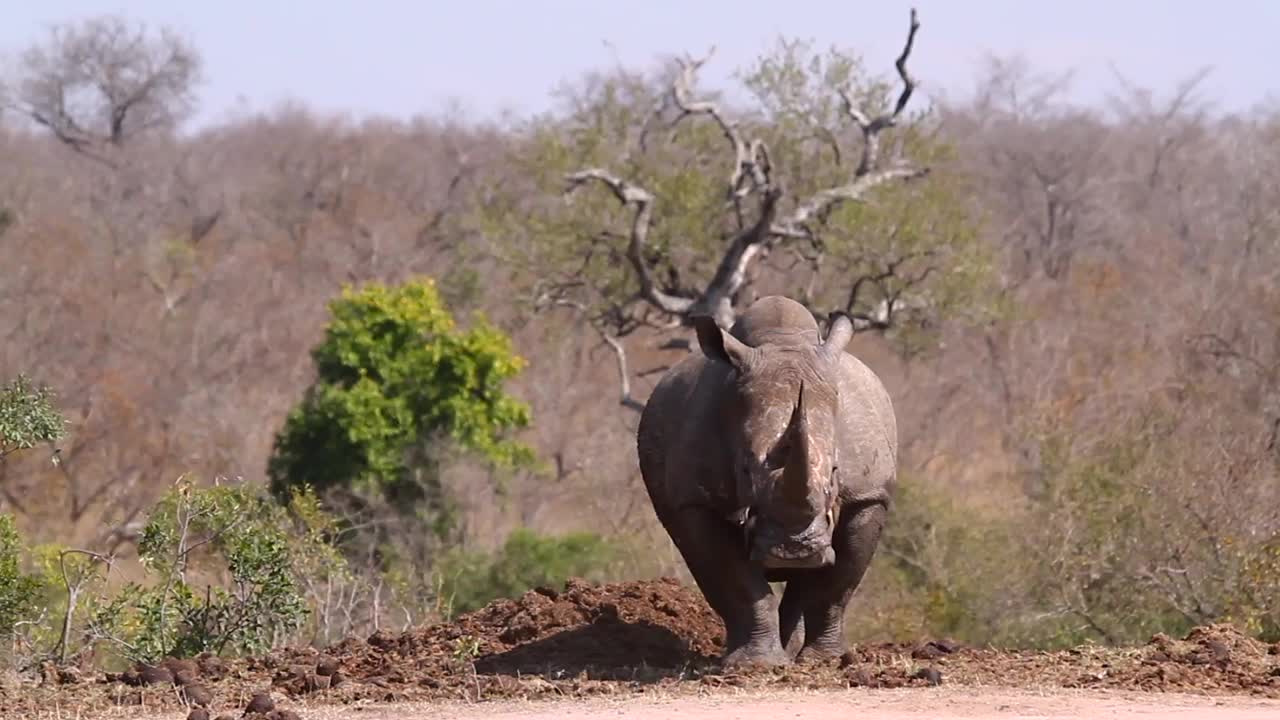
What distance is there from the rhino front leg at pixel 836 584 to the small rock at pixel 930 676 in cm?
93

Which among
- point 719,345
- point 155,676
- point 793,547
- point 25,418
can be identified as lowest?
point 155,676

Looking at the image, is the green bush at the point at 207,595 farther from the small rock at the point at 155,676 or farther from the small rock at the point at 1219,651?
the small rock at the point at 1219,651

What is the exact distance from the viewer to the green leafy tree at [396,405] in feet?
89.9

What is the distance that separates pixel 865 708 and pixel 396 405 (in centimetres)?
1744

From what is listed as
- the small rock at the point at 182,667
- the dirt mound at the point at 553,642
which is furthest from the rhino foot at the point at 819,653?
the small rock at the point at 182,667

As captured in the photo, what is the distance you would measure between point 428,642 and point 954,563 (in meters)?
11.1

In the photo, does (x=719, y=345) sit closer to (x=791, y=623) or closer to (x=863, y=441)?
(x=863, y=441)

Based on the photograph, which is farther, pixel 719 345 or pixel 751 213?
pixel 751 213

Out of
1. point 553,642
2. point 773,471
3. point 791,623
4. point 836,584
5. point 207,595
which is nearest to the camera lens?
point 773,471

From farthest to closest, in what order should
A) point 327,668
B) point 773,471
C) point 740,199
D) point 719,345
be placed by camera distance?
point 740,199 < point 327,668 < point 719,345 < point 773,471

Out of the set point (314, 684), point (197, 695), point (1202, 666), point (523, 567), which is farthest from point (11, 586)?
point (523, 567)

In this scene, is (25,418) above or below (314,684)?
above

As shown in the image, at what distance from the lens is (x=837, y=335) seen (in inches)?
492

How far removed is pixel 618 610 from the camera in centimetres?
1359
